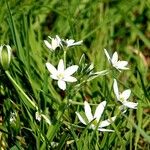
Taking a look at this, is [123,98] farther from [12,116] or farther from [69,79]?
[12,116]

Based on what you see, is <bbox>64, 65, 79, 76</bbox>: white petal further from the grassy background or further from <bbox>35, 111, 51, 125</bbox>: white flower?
<bbox>35, 111, 51, 125</bbox>: white flower

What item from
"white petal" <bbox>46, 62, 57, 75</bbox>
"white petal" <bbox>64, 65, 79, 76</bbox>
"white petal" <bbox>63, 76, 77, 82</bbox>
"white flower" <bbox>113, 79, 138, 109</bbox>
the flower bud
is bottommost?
"white flower" <bbox>113, 79, 138, 109</bbox>

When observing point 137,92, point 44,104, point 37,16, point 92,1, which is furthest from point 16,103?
point 92,1

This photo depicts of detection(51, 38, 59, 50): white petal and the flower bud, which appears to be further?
detection(51, 38, 59, 50): white petal

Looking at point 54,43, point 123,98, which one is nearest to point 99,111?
point 123,98

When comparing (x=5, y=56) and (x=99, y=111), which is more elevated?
(x=5, y=56)

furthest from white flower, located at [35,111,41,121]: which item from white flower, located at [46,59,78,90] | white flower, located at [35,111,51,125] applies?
white flower, located at [46,59,78,90]

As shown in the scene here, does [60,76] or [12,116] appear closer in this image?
[60,76]
